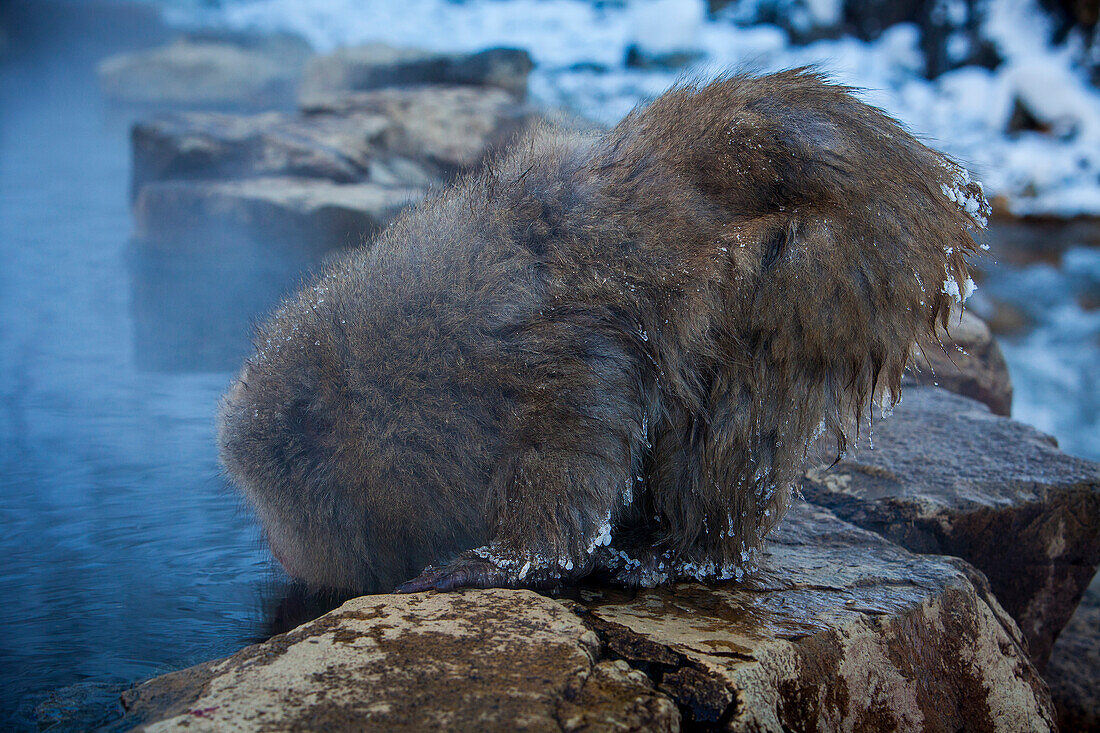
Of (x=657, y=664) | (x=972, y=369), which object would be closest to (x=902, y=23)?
→ (x=972, y=369)

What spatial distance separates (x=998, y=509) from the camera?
8.15ft

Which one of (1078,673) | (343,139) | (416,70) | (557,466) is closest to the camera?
(557,466)

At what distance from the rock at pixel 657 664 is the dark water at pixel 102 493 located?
1.30 ft

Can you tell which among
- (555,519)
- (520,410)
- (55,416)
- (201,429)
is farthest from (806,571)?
(55,416)

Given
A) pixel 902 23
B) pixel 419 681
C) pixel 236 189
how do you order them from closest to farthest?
pixel 419 681
pixel 236 189
pixel 902 23

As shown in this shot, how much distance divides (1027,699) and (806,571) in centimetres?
57

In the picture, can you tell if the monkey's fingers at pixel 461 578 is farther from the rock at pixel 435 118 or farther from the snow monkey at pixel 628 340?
the rock at pixel 435 118

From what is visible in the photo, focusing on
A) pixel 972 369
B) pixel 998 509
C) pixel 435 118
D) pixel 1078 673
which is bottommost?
pixel 1078 673

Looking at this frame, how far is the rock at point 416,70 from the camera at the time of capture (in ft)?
26.0

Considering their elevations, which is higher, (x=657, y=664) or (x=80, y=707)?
(x=657, y=664)

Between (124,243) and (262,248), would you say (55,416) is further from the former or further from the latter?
(124,243)

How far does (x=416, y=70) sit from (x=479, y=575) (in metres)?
7.02

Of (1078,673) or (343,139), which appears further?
(343,139)

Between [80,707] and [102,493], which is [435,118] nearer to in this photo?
[102,493]
